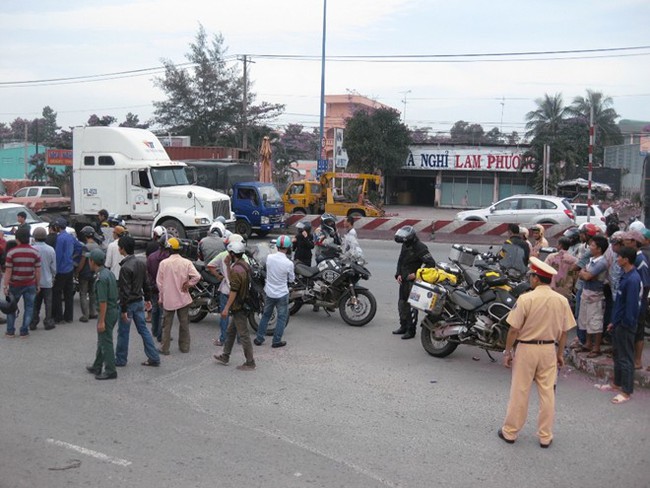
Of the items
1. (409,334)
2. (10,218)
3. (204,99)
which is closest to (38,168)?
(204,99)

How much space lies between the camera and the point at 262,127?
156 feet

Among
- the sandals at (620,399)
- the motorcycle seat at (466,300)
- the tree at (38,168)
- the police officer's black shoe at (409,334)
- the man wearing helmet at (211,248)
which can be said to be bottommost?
the sandals at (620,399)

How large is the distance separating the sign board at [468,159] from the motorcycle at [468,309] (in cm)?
3442

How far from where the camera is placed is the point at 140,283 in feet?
27.6

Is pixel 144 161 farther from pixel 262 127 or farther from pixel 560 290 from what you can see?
pixel 262 127

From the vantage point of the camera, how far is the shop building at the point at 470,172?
4262cm

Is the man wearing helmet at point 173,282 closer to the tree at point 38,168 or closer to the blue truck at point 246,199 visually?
the blue truck at point 246,199

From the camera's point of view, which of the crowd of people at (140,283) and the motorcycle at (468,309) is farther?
the motorcycle at (468,309)

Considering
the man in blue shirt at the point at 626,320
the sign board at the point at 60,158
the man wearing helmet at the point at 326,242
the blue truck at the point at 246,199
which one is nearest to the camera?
the man in blue shirt at the point at 626,320

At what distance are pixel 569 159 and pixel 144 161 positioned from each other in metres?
29.2

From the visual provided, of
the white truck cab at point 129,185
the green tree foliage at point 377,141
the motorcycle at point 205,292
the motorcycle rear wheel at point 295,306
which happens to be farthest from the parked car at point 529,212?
the green tree foliage at point 377,141

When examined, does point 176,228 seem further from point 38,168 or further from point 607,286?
point 38,168

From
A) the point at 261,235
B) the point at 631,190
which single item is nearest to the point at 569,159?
the point at 631,190

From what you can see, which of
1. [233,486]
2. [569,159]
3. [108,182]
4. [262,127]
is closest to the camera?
[233,486]
